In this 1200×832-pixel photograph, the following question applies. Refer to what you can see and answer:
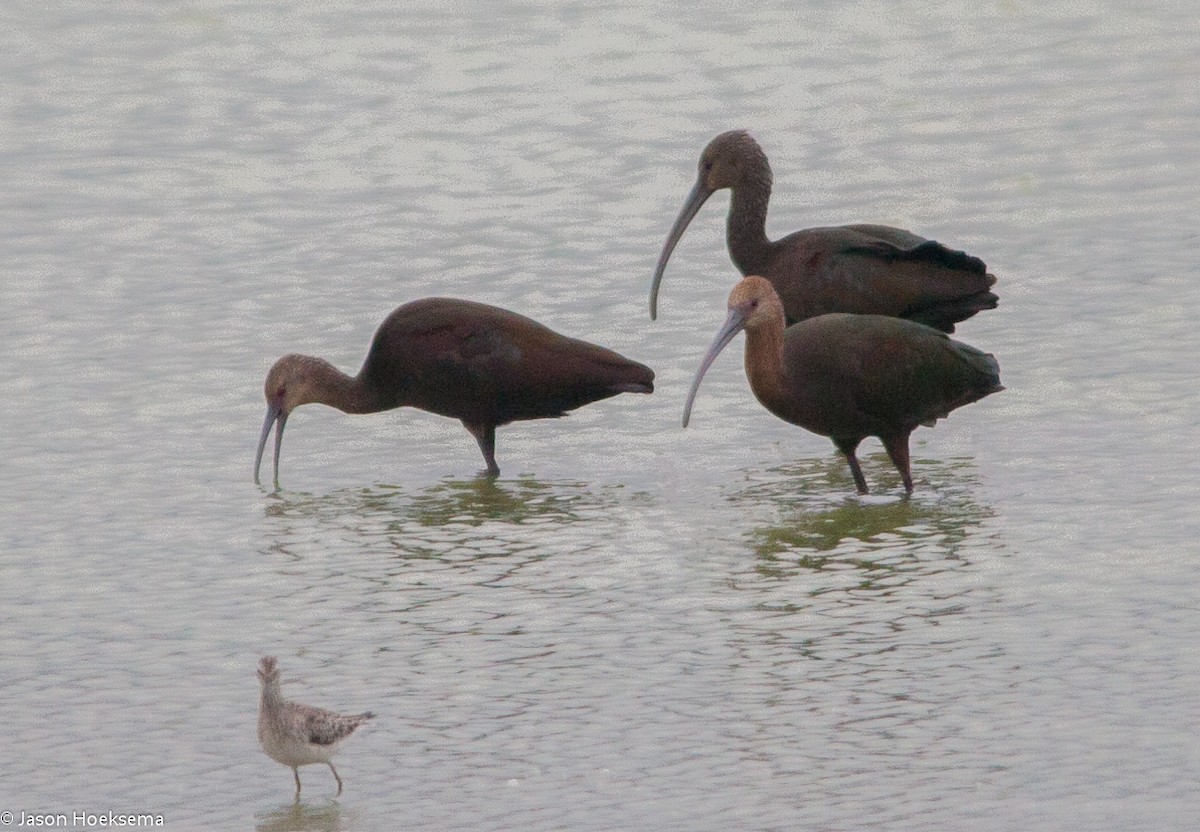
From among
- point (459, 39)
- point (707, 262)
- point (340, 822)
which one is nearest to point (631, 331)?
point (707, 262)

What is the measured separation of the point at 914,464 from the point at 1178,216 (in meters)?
4.13

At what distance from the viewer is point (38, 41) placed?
2016cm

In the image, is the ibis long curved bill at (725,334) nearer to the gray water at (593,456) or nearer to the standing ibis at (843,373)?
the standing ibis at (843,373)

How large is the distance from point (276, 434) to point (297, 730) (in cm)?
426

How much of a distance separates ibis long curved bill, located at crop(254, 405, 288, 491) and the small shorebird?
147 inches

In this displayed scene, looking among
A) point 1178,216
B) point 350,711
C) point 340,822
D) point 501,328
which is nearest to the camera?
point 340,822

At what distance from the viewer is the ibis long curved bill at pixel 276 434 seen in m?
10.7

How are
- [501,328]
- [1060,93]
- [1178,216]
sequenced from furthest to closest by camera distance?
[1060,93]
[1178,216]
[501,328]

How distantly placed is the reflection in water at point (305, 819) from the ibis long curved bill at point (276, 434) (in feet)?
12.3

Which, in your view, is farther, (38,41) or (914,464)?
(38,41)

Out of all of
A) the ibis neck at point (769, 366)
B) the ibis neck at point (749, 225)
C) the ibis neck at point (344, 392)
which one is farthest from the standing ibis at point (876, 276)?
the ibis neck at point (344, 392)

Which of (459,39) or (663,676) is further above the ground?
(459,39)

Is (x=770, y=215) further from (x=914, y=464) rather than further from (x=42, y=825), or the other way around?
(x=42, y=825)

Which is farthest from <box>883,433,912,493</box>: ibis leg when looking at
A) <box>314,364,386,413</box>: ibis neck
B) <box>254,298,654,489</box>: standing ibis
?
<box>314,364,386,413</box>: ibis neck
